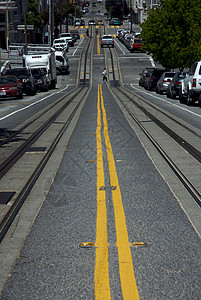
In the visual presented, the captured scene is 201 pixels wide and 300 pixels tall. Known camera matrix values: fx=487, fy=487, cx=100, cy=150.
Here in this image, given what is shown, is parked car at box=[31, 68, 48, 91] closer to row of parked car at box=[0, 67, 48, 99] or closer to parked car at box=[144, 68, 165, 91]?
row of parked car at box=[0, 67, 48, 99]

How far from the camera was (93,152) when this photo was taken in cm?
1091

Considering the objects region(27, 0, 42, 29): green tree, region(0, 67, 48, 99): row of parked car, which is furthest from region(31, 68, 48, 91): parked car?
region(27, 0, 42, 29): green tree

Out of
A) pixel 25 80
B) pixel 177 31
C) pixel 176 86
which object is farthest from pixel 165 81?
pixel 177 31

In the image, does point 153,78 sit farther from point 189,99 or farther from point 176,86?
point 189,99

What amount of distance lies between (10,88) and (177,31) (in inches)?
864

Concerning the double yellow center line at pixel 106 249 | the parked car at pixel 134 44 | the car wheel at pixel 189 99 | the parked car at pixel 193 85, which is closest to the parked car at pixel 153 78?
the parked car at pixel 193 85

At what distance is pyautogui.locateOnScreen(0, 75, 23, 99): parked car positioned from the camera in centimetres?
2912

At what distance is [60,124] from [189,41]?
32819 millimetres

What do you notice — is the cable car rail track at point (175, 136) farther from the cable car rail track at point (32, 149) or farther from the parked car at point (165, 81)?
the parked car at point (165, 81)

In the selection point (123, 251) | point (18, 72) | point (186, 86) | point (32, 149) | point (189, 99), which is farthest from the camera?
point (18, 72)

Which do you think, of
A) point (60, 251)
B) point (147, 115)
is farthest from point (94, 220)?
point (147, 115)

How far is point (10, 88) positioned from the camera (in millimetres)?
29203

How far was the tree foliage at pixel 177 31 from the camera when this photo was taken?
1785 inches

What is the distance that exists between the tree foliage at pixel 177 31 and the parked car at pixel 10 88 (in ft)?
66.3
